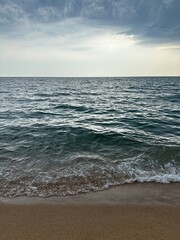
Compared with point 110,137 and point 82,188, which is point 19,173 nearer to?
point 82,188

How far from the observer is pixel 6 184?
5375 millimetres

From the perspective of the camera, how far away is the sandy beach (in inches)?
139

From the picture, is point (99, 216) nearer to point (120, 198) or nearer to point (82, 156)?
point (120, 198)

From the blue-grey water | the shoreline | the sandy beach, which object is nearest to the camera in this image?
the sandy beach

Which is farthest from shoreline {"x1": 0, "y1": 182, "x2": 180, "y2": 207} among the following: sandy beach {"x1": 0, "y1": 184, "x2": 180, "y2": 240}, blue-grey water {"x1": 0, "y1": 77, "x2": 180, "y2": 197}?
blue-grey water {"x1": 0, "y1": 77, "x2": 180, "y2": 197}

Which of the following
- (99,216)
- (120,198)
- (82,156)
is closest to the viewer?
(99,216)


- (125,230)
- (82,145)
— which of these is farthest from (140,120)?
(125,230)

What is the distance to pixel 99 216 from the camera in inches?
159

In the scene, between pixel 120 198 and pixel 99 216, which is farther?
pixel 120 198

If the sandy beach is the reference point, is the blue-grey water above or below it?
below

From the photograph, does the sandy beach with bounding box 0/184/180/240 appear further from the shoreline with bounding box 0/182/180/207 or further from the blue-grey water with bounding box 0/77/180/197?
the blue-grey water with bounding box 0/77/180/197

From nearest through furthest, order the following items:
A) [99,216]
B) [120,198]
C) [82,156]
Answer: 1. [99,216]
2. [120,198]
3. [82,156]

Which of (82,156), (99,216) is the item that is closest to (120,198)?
(99,216)

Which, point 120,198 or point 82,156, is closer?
point 120,198
